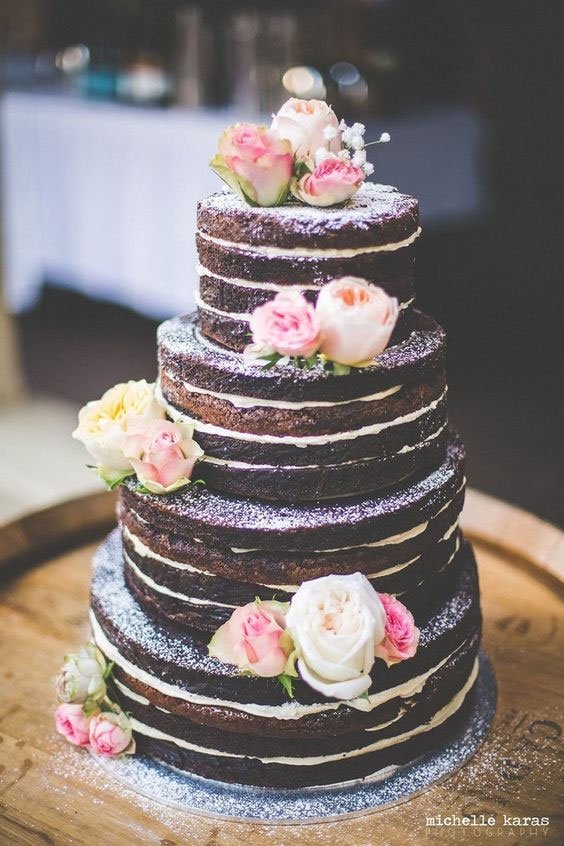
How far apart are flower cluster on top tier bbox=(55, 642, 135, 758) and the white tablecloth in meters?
3.42

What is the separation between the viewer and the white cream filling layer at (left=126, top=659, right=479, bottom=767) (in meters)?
1.90

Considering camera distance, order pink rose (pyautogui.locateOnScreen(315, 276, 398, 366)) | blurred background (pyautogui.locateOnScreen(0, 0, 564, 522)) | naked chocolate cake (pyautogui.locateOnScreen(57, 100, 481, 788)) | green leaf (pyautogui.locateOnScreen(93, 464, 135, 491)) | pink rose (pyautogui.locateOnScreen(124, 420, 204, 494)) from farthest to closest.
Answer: blurred background (pyautogui.locateOnScreen(0, 0, 564, 522)), green leaf (pyautogui.locateOnScreen(93, 464, 135, 491)), pink rose (pyautogui.locateOnScreen(124, 420, 204, 494)), naked chocolate cake (pyautogui.locateOnScreen(57, 100, 481, 788)), pink rose (pyautogui.locateOnScreen(315, 276, 398, 366))

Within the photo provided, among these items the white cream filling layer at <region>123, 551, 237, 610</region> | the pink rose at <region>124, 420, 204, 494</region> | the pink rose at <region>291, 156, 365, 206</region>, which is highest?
the pink rose at <region>291, 156, 365, 206</region>

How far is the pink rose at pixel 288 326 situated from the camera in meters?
1.61

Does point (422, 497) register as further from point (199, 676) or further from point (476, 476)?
point (476, 476)

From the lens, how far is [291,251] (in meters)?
1.73

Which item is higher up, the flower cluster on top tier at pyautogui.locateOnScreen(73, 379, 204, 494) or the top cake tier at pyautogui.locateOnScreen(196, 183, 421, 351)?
the top cake tier at pyautogui.locateOnScreen(196, 183, 421, 351)

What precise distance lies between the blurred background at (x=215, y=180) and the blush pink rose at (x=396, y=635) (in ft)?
9.23

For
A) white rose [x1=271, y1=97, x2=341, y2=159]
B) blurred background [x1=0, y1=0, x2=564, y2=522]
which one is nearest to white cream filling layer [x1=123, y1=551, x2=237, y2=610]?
white rose [x1=271, y1=97, x2=341, y2=159]

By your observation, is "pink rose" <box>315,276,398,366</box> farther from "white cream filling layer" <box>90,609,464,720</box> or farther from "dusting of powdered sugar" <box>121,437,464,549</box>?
"white cream filling layer" <box>90,609,464,720</box>

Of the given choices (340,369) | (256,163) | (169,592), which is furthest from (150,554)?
(256,163)

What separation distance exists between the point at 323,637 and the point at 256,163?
0.85 m

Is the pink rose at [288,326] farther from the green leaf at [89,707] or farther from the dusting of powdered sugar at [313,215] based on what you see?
the green leaf at [89,707]

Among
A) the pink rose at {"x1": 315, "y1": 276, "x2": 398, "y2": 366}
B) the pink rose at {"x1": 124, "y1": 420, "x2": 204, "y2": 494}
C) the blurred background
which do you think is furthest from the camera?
the blurred background
